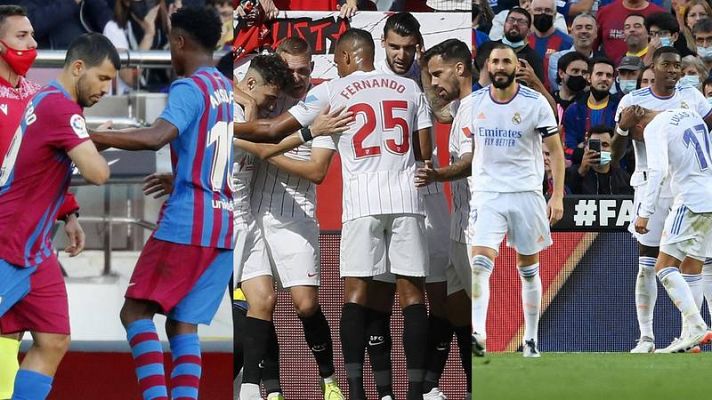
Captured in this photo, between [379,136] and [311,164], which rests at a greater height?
[379,136]

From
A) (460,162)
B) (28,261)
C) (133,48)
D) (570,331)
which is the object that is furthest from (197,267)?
(133,48)

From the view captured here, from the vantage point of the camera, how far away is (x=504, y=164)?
5.54 m

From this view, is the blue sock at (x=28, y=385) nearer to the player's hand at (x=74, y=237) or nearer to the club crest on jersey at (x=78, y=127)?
the player's hand at (x=74, y=237)

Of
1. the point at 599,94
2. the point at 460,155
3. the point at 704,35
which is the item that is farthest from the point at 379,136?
the point at 704,35

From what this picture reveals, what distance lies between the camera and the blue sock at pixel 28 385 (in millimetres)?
4398

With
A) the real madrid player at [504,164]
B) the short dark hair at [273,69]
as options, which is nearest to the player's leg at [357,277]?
the real madrid player at [504,164]

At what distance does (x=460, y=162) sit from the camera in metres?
5.15

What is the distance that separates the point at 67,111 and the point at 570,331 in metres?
2.87

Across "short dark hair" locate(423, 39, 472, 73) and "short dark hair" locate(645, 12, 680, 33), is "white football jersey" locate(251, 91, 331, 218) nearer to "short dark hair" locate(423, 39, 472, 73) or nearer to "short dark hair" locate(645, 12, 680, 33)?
"short dark hair" locate(423, 39, 472, 73)

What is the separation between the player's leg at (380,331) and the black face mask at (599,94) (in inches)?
60.7

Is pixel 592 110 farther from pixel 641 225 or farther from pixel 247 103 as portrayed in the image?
pixel 247 103

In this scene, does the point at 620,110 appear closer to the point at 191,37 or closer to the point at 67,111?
the point at 191,37

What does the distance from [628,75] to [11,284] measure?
3.17 meters

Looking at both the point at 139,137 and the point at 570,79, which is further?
the point at 570,79
